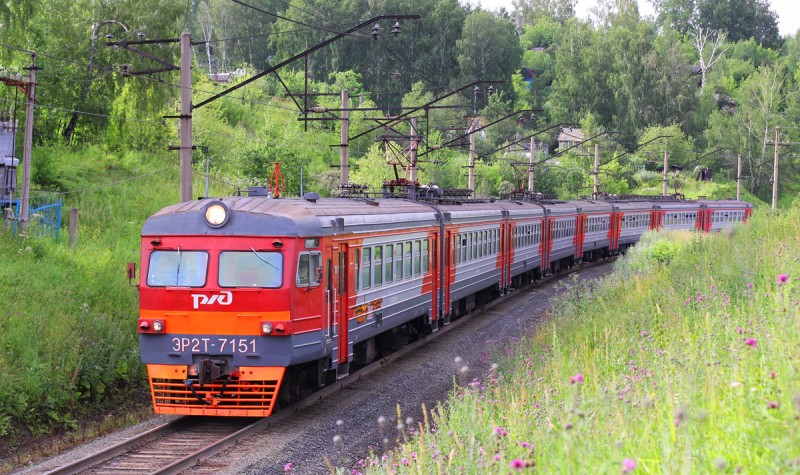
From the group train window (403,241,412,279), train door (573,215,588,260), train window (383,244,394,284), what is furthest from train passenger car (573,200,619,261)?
train window (383,244,394,284)

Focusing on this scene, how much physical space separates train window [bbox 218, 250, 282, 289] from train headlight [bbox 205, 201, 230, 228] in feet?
1.22

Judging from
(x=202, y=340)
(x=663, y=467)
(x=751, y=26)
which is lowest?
(x=202, y=340)

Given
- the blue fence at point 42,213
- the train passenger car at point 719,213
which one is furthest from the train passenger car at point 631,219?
the blue fence at point 42,213

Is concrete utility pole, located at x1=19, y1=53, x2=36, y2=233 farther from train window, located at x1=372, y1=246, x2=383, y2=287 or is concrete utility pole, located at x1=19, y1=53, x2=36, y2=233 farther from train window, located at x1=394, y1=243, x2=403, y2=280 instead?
train window, located at x1=372, y1=246, x2=383, y2=287

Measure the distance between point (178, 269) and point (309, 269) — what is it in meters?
1.61

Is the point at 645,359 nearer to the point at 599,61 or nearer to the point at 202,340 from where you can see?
the point at 202,340

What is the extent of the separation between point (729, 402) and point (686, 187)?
251ft

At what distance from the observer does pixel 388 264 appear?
15.6 m

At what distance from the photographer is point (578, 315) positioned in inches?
649

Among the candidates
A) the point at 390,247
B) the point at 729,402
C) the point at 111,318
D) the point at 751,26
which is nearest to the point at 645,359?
the point at 729,402

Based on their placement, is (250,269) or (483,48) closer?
(250,269)

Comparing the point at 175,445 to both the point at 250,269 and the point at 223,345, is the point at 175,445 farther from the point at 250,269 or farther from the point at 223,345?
the point at 250,269

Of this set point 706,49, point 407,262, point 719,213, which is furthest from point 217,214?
point 706,49

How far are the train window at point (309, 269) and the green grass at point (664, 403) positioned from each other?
273 cm
